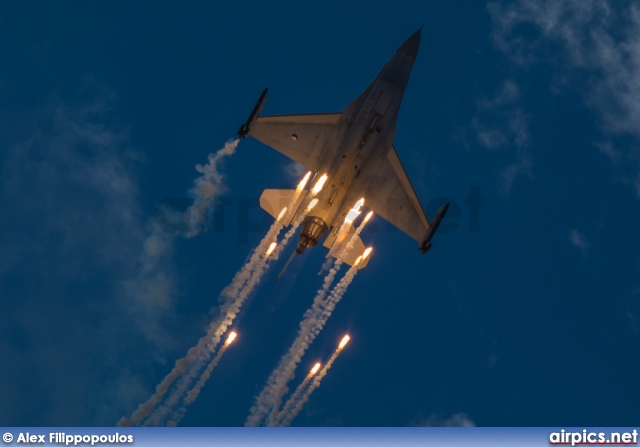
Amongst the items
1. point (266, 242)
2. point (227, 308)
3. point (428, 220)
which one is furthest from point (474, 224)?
point (227, 308)

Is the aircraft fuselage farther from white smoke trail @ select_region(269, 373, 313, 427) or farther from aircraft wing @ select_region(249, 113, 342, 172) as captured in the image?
white smoke trail @ select_region(269, 373, 313, 427)

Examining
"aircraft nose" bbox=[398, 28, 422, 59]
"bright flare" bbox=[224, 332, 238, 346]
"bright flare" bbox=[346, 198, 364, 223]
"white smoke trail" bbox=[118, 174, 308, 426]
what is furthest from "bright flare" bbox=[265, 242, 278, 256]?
"aircraft nose" bbox=[398, 28, 422, 59]

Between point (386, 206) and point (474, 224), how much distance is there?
375 inches

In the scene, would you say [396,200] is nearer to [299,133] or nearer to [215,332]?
[299,133]

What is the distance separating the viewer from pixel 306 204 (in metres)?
68.8

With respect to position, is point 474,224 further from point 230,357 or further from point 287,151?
point 230,357

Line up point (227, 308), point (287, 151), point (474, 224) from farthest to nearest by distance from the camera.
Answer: point (474, 224), point (287, 151), point (227, 308)

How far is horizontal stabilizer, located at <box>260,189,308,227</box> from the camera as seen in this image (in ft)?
230

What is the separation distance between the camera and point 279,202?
→ 7162cm

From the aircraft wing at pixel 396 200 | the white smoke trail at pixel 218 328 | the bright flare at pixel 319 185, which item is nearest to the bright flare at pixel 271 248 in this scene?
the white smoke trail at pixel 218 328

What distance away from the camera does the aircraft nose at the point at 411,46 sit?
247ft

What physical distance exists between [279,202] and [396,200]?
11.1 metres

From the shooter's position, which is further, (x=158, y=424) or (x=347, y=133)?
(x=347, y=133)

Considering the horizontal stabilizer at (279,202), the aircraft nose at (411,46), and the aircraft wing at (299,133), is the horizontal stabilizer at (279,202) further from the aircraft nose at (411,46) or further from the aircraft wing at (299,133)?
the aircraft nose at (411,46)
